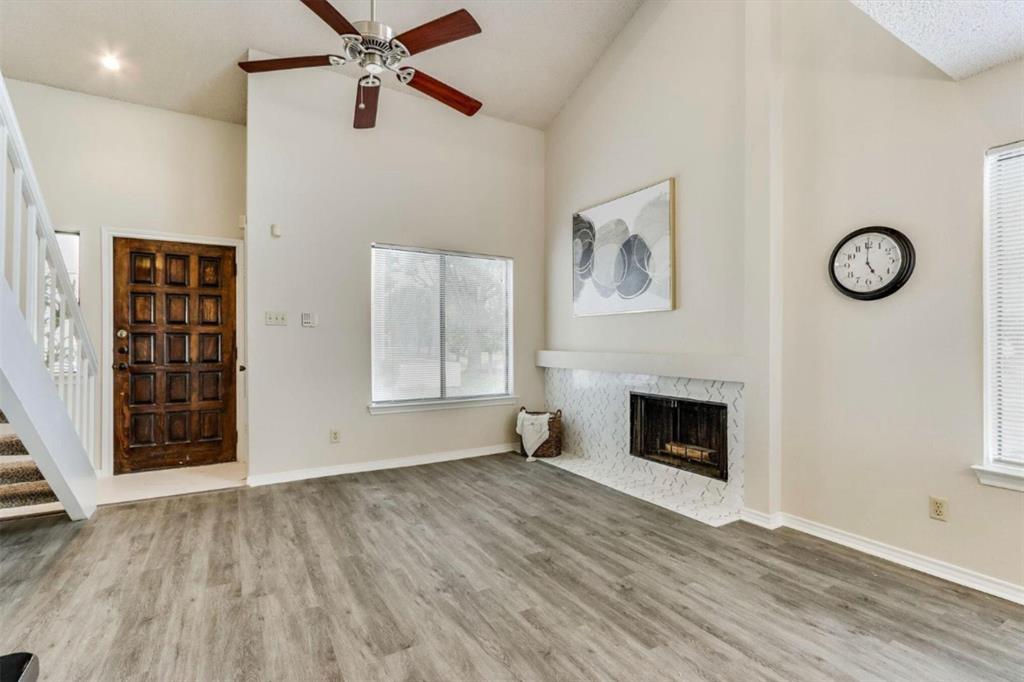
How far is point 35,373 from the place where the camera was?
103 inches

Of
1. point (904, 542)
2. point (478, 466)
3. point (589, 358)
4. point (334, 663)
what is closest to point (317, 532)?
point (334, 663)

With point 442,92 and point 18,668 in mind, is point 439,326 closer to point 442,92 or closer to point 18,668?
point 442,92

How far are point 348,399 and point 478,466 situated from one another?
4.36 feet

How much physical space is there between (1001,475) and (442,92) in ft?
11.6

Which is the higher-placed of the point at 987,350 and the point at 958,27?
the point at 958,27

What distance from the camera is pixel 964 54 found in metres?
2.19

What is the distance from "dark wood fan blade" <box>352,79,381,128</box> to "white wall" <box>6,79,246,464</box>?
6.64ft

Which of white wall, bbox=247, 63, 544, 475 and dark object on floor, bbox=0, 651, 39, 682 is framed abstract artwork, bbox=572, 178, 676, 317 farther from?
dark object on floor, bbox=0, 651, 39, 682

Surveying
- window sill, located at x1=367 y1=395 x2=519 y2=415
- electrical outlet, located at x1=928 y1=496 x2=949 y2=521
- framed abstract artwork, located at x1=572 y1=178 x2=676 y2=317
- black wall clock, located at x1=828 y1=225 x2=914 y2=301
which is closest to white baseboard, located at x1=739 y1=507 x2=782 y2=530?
electrical outlet, located at x1=928 y1=496 x2=949 y2=521

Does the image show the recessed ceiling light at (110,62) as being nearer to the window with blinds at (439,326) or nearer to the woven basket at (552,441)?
the window with blinds at (439,326)

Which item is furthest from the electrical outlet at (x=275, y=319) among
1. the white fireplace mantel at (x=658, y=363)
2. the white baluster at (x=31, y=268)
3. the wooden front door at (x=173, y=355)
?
the white fireplace mantel at (x=658, y=363)

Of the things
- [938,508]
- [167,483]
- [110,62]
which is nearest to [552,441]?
[938,508]

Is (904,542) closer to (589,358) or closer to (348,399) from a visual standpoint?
(589,358)

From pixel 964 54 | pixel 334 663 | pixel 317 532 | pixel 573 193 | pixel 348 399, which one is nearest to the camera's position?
pixel 334 663
